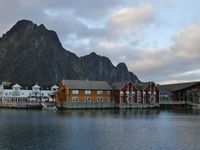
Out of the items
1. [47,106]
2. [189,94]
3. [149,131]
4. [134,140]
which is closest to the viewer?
[134,140]

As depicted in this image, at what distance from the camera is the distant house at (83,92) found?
121 meters

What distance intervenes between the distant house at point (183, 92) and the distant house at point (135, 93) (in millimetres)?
12050

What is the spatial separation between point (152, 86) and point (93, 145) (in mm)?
96466

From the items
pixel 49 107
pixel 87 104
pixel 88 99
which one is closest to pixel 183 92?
pixel 88 99

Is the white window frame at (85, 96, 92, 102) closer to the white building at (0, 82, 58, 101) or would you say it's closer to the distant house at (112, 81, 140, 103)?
the distant house at (112, 81, 140, 103)

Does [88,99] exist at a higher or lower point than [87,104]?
higher

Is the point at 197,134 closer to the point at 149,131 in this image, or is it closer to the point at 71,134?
the point at 149,131

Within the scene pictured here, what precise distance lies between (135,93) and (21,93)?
2106 inches

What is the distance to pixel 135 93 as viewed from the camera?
130000 mm

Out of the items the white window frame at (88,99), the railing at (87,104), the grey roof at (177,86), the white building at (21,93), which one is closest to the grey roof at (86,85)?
the white window frame at (88,99)

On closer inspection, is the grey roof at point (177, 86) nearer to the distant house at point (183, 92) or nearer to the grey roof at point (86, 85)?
the distant house at point (183, 92)

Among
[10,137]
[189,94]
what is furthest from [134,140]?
[189,94]

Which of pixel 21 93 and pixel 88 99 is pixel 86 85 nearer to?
pixel 88 99

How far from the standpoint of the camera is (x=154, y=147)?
126ft
